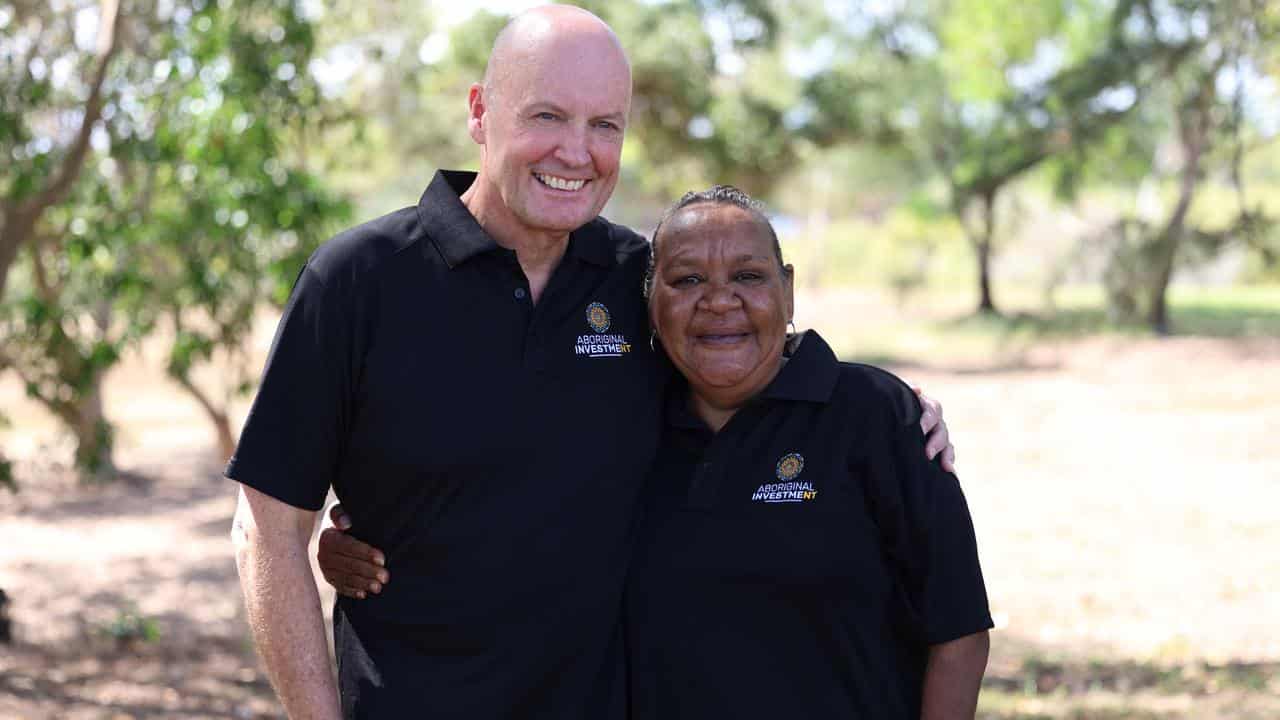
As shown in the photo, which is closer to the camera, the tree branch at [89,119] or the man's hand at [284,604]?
the man's hand at [284,604]

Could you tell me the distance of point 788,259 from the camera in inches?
125

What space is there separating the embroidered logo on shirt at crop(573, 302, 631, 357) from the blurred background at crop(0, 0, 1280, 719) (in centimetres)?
217

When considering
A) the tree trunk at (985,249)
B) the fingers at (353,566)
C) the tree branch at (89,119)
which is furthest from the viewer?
the tree trunk at (985,249)

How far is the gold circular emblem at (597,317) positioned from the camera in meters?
2.84

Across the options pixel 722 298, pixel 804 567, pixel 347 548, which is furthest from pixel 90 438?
pixel 804 567

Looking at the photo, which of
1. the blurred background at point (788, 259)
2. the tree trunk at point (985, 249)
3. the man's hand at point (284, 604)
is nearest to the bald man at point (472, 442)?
the man's hand at point (284, 604)

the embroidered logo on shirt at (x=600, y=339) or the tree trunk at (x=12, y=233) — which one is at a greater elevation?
the tree trunk at (x=12, y=233)

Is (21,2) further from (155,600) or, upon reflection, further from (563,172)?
(563,172)

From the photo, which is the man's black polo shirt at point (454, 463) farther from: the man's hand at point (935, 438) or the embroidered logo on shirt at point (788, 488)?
the man's hand at point (935, 438)

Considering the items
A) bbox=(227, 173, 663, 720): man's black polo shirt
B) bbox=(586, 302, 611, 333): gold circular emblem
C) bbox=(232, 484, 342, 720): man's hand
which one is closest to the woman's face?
bbox=(586, 302, 611, 333): gold circular emblem

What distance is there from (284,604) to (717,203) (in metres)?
1.22

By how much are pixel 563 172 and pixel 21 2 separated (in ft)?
22.6

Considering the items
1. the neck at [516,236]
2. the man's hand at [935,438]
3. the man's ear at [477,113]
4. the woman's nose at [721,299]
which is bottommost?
the man's hand at [935,438]

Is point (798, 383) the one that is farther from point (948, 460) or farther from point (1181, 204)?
point (1181, 204)
